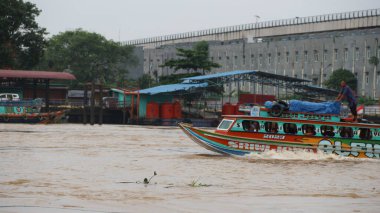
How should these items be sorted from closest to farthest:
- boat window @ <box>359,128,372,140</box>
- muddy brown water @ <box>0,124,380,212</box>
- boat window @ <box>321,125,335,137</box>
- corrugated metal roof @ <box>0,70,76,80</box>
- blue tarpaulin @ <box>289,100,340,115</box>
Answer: muddy brown water @ <box>0,124,380,212</box>
boat window @ <box>321,125,335,137</box>
boat window @ <box>359,128,372,140</box>
blue tarpaulin @ <box>289,100,340,115</box>
corrugated metal roof @ <box>0,70,76,80</box>

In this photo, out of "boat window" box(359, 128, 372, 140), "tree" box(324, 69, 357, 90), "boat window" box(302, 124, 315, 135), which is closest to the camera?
"boat window" box(302, 124, 315, 135)

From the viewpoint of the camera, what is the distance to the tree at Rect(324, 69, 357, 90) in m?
69.6

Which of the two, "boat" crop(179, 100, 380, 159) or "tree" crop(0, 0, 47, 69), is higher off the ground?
"tree" crop(0, 0, 47, 69)

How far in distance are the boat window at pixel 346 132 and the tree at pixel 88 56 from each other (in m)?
63.7

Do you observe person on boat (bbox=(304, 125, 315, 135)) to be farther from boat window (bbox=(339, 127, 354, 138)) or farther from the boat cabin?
boat window (bbox=(339, 127, 354, 138))

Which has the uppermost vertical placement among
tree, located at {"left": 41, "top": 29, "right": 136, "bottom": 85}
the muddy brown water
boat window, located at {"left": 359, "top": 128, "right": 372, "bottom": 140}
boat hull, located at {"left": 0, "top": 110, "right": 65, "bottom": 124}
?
tree, located at {"left": 41, "top": 29, "right": 136, "bottom": 85}

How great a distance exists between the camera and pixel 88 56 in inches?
3575

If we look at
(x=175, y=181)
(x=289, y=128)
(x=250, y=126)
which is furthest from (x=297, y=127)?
(x=175, y=181)

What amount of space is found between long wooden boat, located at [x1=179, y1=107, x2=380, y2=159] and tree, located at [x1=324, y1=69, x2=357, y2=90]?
42.2 metres

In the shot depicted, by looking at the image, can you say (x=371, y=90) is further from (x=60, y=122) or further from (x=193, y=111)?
(x=60, y=122)

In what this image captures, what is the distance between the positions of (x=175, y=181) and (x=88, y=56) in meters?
73.3

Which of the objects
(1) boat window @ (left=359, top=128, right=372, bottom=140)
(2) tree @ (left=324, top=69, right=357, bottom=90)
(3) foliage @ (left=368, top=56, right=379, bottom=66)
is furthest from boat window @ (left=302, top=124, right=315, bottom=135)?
(2) tree @ (left=324, top=69, right=357, bottom=90)

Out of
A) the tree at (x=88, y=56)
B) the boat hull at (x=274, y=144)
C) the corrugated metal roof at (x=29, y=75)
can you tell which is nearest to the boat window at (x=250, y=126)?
the boat hull at (x=274, y=144)

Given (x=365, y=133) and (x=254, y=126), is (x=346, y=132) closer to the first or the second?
(x=365, y=133)
